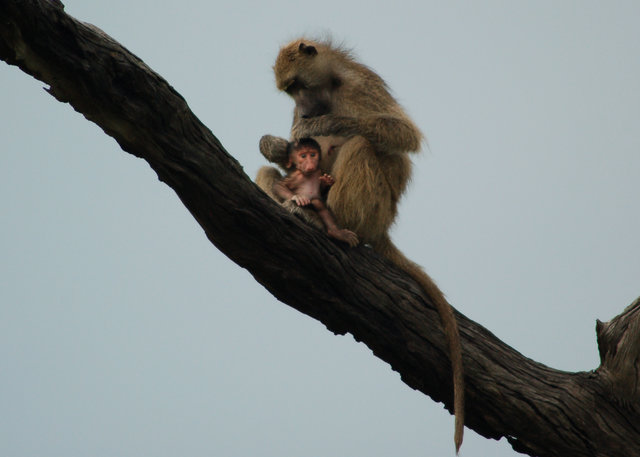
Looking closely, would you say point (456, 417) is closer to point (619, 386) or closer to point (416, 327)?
point (416, 327)

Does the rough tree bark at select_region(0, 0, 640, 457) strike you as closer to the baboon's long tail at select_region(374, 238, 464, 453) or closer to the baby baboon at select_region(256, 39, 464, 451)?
the baboon's long tail at select_region(374, 238, 464, 453)

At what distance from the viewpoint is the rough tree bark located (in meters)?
3.75

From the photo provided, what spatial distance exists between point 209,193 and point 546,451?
2.95 meters

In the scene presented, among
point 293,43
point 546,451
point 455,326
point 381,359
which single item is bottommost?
point 546,451

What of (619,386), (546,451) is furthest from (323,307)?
(619,386)

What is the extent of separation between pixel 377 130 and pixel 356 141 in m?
0.22

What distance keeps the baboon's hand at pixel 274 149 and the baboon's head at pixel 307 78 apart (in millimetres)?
463

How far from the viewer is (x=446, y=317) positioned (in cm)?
493

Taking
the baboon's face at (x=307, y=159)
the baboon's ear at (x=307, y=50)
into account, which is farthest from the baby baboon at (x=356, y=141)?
the baboon's face at (x=307, y=159)

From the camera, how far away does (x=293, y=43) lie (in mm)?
6398

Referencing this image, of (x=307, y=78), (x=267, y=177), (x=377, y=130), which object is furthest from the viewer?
(x=307, y=78)

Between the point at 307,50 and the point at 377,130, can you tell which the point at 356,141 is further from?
the point at 307,50

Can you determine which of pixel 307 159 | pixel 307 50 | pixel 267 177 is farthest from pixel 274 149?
pixel 307 50

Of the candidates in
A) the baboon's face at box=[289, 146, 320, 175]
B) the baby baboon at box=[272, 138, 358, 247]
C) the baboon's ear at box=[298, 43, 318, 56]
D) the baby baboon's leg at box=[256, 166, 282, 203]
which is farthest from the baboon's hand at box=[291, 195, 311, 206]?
the baboon's ear at box=[298, 43, 318, 56]
